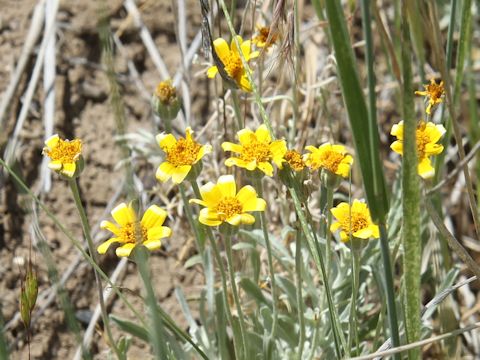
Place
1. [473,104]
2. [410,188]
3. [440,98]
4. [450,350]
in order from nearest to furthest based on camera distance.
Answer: [410,188] < [440,98] < [450,350] < [473,104]

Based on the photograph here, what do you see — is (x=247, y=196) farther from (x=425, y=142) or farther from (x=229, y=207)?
(x=425, y=142)

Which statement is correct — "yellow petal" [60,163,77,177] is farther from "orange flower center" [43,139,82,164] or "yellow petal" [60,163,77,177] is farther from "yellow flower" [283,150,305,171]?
"yellow flower" [283,150,305,171]

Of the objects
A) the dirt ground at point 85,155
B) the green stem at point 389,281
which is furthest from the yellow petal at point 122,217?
the dirt ground at point 85,155

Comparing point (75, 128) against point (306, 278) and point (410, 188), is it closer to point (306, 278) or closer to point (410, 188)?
point (306, 278)

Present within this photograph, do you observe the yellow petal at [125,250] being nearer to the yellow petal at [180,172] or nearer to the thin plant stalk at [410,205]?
the yellow petal at [180,172]

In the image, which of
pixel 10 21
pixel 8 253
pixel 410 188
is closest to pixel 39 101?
pixel 10 21

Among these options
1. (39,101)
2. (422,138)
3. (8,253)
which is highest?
(39,101)
